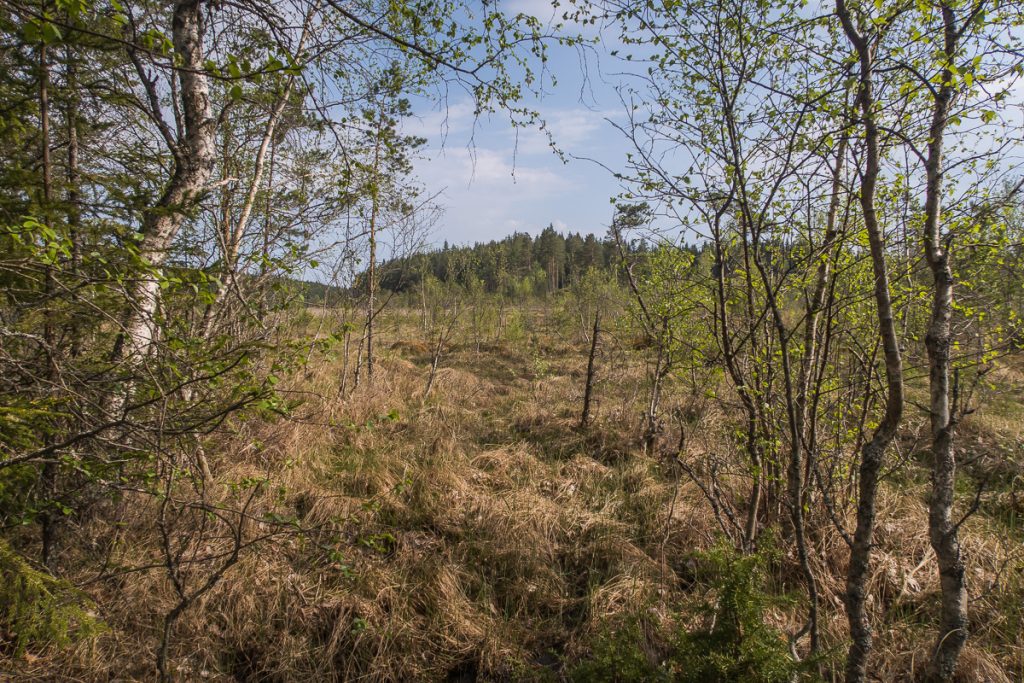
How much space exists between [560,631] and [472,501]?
1.48 m

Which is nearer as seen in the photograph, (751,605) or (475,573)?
(751,605)

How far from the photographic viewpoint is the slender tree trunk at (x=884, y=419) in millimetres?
1967

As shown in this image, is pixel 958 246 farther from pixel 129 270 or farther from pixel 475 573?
pixel 129 270

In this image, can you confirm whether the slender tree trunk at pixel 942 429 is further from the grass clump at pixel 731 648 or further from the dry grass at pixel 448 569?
the grass clump at pixel 731 648

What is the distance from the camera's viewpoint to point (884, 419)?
1984 mm

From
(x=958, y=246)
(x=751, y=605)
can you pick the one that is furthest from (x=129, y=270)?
(x=958, y=246)

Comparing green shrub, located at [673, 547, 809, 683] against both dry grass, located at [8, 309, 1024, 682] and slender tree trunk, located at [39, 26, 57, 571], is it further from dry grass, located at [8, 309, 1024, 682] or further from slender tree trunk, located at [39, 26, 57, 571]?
slender tree trunk, located at [39, 26, 57, 571]

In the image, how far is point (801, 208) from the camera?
2.33m

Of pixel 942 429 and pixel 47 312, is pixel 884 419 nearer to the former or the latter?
pixel 942 429

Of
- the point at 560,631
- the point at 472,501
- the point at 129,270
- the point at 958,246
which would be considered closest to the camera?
the point at 129,270

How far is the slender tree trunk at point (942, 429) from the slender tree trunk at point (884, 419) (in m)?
0.40

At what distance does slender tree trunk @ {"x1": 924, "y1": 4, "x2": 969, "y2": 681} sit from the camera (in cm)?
215

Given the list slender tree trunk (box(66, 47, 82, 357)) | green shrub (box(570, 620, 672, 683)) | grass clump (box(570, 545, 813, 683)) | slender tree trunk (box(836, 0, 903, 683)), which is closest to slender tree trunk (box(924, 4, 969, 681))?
slender tree trunk (box(836, 0, 903, 683))

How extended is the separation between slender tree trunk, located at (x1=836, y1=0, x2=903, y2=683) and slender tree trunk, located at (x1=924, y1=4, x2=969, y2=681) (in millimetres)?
396
